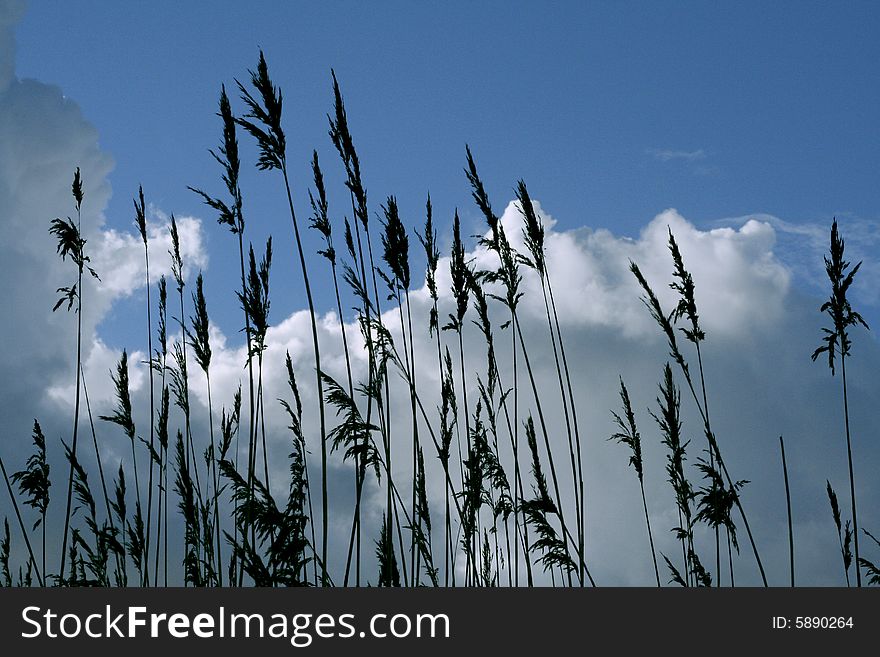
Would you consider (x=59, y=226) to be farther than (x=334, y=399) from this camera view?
Yes

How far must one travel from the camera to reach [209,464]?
575cm

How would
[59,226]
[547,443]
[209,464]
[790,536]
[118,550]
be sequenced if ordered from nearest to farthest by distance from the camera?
[790,536] < [547,443] < [118,550] < [59,226] < [209,464]
